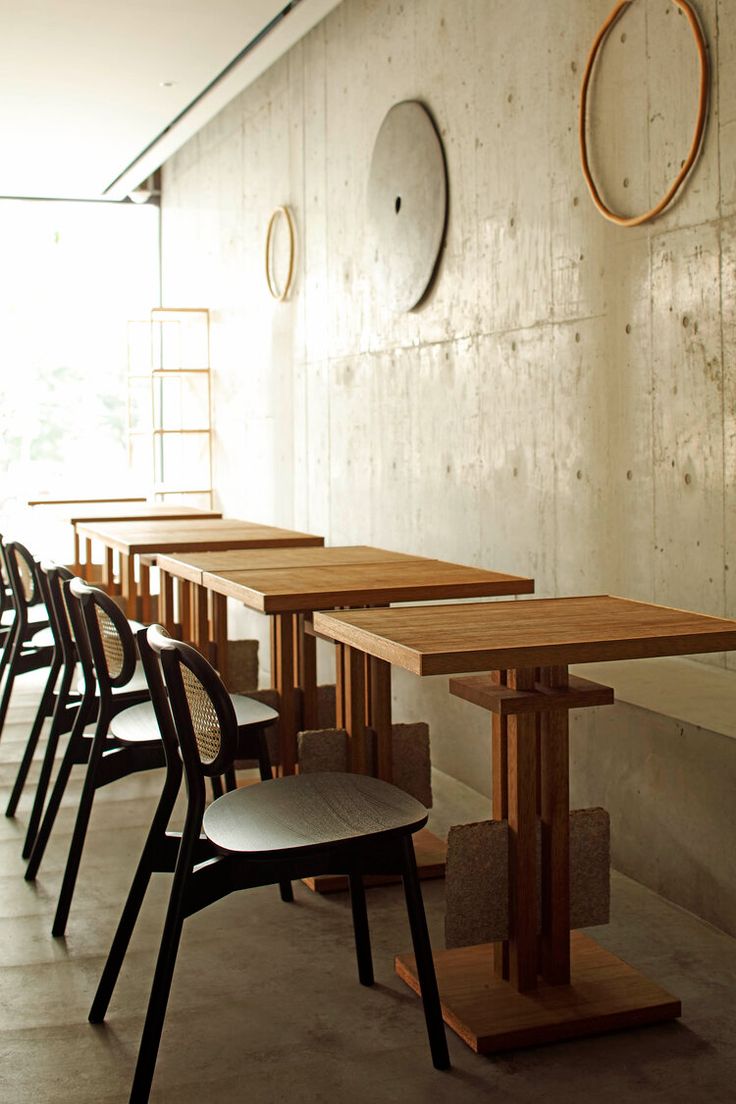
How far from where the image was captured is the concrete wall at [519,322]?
343 centimetres

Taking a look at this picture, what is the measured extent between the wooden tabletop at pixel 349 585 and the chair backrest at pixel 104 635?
11.8 inches

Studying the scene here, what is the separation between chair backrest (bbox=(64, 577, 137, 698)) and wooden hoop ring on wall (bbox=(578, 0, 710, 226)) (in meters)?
1.86

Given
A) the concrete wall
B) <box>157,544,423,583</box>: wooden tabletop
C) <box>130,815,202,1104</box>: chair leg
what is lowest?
<box>130,815,202,1104</box>: chair leg

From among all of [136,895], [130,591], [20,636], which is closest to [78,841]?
[136,895]

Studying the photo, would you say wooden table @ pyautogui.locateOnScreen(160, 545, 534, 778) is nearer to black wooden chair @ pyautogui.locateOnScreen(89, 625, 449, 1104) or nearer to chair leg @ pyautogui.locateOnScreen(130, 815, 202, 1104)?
black wooden chair @ pyautogui.locateOnScreen(89, 625, 449, 1104)

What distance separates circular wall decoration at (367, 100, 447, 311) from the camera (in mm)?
4902

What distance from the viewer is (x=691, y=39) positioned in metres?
3.38

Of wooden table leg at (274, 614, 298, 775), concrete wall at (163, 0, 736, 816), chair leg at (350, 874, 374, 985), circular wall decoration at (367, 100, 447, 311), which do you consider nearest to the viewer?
chair leg at (350, 874, 374, 985)

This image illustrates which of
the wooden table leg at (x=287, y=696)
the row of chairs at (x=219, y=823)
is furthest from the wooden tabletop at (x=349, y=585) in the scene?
the row of chairs at (x=219, y=823)

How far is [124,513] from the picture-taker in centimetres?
634

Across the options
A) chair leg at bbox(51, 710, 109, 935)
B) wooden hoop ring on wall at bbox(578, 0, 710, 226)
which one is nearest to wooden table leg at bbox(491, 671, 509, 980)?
chair leg at bbox(51, 710, 109, 935)

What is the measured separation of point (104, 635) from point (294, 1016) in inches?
44.8

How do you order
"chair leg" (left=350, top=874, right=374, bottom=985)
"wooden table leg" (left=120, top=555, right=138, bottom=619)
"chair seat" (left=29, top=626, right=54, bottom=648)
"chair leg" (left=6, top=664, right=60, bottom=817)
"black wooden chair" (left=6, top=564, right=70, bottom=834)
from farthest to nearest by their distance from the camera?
"wooden table leg" (left=120, top=555, right=138, bottom=619) → "chair seat" (left=29, top=626, right=54, bottom=648) → "chair leg" (left=6, top=664, right=60, bottom=817) → "black wooden chair" (left=6, top=564, right=70, bottom=834) → "chair leg" (left=350, top=874, right=374, bottom=985)

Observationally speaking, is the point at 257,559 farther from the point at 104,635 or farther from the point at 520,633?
the point at 520,633
